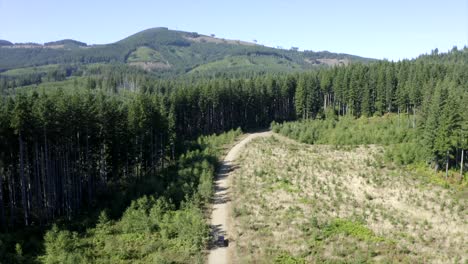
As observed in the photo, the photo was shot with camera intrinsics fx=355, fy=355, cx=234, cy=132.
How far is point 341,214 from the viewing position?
38562mm

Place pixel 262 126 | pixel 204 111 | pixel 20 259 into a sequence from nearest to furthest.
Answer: pixel 20 259 → pixel 204 111 → pixel 262 126

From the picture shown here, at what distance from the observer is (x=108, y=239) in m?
34.8

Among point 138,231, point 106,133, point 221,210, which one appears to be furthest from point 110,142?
point 221,210

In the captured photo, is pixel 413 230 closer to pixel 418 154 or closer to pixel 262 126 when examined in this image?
pixel 418 154

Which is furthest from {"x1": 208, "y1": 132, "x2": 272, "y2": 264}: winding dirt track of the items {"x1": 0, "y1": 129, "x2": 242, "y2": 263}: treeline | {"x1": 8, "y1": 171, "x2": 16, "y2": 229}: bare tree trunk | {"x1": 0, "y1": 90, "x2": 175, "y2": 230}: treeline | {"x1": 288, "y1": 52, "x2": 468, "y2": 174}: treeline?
{"x1": 288, "y1": 52, "x2": 468, "y2": 174}: treeline

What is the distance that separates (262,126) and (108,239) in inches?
3074

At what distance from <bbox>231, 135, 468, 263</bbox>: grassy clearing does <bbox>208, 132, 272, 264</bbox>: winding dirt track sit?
46.2 inches

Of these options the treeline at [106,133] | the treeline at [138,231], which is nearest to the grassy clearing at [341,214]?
the treeline at [138,231]

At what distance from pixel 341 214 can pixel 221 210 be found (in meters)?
13.4

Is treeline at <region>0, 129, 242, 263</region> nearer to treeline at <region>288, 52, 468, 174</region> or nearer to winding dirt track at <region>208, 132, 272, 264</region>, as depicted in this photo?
winding dirt track at <region>208, 132, 272, 264</region>

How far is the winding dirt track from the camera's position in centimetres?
3100

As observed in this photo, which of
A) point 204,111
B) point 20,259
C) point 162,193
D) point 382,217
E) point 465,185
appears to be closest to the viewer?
point 20,259

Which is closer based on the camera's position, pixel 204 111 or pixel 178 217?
pixel 178 217

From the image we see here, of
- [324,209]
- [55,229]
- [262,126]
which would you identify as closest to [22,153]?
[55,229]
